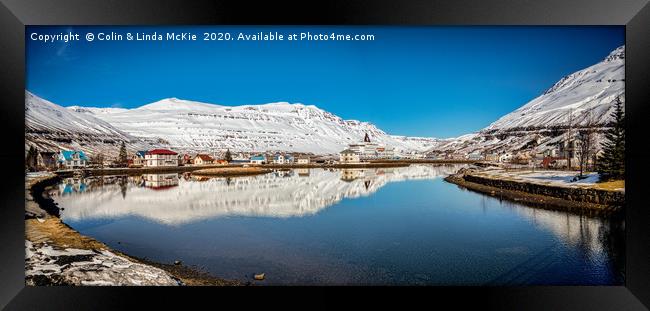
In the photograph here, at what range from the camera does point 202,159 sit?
5.78 meters

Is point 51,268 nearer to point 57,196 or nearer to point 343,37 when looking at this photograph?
point 57,196

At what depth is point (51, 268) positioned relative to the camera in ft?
13.4

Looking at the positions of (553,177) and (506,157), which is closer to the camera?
(553,177)

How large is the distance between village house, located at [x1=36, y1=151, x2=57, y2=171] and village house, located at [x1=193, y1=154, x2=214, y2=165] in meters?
2.06

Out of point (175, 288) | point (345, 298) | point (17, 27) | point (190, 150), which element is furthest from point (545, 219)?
point (17, 27)

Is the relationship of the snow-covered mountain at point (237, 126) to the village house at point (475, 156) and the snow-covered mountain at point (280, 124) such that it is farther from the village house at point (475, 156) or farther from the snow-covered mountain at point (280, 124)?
the village house at point (475, 156)

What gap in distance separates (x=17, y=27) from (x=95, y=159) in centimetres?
222

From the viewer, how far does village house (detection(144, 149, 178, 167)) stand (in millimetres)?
5754

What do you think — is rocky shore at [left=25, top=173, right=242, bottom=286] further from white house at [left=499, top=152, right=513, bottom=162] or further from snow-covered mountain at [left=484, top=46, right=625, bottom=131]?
snow-covered mountain at [left=484, top=46, right=625, bottom=131]

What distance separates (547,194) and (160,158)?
7.62 meters

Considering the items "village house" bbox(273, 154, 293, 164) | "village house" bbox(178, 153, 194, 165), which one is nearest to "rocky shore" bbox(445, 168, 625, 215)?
"village house" bbox(273, 154, 293, 164)

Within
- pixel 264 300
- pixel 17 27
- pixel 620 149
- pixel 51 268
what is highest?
pixel 17 27

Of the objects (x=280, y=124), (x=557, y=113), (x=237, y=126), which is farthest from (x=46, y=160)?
(x=557, y=113)

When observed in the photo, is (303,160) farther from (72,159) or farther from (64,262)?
(64,262)
